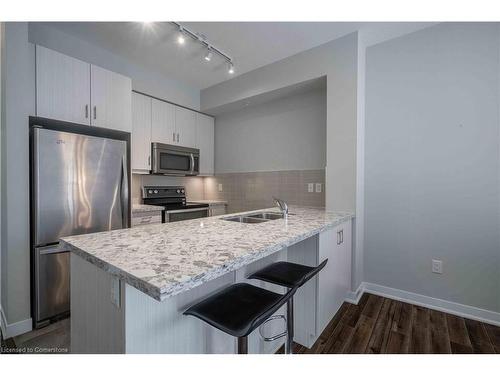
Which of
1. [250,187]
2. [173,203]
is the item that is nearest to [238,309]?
[250,187]

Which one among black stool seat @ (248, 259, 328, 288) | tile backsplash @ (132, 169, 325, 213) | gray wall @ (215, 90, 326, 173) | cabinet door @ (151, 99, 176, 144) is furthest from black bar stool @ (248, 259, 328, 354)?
cabinet door @ (151, 99, 176, 144)

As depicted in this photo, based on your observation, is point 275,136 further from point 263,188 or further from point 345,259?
point 345,259

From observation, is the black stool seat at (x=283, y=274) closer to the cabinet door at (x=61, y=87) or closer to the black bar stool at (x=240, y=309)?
the black bar stool at (x=240, y=309)

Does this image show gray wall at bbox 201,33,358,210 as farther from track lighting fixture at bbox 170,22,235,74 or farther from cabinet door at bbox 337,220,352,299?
track lighting fixture at bbox 170,22,235,74

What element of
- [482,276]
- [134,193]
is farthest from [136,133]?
[482,276]

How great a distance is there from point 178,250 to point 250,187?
8.43 ft

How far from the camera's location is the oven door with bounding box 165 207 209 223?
9.39 feet

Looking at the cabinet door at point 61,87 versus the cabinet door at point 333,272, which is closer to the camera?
the cabinet door at point 333,272

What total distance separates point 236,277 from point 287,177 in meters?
2.05

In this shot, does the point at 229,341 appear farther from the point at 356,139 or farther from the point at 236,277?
the point at 356,139

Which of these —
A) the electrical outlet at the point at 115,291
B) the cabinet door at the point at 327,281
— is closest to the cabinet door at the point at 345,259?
the cabinet door at the point at 327,281

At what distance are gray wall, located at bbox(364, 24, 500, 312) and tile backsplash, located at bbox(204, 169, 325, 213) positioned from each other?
69cm

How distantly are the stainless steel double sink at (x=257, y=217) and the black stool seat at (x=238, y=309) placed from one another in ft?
2.84

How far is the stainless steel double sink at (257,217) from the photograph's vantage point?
6.64ft
